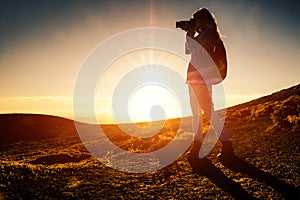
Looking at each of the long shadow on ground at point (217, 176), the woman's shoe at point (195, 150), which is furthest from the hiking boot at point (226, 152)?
the woman's shoe at point (195, 150)

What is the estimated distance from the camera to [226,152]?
5793 millimetres

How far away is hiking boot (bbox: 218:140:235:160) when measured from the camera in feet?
18.5

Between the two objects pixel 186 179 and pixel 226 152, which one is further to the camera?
pixel 226 152

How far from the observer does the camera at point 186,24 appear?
6414mm

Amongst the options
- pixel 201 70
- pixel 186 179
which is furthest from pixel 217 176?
pixel 201 70

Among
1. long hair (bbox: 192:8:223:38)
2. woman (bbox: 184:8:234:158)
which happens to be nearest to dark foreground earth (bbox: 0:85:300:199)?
woman (bbox: 184:8:234:158)

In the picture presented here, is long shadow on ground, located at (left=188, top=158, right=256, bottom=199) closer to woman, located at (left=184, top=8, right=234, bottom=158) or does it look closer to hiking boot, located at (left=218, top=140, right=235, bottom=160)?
hiking boot, located at (left=218, top=140, right=235, bottom=160)

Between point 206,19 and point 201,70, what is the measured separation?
4.17 feet

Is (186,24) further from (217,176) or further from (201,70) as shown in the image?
(217,176)

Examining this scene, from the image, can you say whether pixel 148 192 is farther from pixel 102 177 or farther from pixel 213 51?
pixel 213 51

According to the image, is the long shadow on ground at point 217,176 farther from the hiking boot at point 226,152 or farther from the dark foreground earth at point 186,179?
the hiking boot at point 226,152

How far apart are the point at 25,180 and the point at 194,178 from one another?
2957mm

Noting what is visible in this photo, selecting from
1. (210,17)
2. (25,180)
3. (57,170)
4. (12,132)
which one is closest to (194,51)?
(210,17)

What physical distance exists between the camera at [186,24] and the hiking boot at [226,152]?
2.99 metres
